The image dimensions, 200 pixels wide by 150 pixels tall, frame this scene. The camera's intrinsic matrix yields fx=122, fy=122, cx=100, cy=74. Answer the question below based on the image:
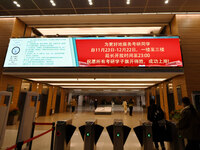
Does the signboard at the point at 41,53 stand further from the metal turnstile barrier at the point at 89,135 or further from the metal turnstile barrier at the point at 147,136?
the metal turnstile barrier at the point at 147,136

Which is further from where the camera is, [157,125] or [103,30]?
[103,30]

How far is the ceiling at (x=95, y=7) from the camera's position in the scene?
5.48m

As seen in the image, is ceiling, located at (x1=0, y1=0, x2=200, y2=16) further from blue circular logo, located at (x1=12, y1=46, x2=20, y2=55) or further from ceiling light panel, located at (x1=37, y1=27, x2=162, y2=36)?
blue circular logo, located at (x1=12, y1=46, x2=20, y2=55)

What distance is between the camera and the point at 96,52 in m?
5.32

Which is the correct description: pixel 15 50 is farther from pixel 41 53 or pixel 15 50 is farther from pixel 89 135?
pixel 89 135

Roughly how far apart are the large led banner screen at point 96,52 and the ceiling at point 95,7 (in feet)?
5.41

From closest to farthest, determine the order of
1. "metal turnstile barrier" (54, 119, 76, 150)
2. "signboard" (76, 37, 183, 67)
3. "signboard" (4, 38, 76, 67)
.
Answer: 1. "metal turnstile barrier" (54, 119, 76, 150)
2. "signboard" (76, 37, 183, 67)
3. "signboard" (4, 38, 76, 67)

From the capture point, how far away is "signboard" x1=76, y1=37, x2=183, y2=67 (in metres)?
5.09

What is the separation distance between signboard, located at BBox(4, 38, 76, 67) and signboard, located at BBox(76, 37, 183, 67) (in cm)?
52

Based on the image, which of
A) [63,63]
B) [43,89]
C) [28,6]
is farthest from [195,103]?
[43,89]

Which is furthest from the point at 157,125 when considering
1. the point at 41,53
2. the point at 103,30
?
the point at 103,30

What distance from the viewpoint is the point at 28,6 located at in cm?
583

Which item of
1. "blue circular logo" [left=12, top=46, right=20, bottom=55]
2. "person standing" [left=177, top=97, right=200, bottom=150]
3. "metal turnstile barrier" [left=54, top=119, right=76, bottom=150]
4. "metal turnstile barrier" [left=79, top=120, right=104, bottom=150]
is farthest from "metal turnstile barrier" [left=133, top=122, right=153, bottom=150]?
"blue circular logo" [left=12, top=46, right=20, bottom=55]

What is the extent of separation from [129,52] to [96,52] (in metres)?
1.42
